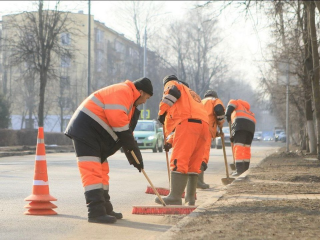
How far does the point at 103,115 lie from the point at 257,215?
1.92 metres

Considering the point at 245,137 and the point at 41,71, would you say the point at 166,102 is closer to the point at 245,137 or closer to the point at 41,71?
the point at 245,137

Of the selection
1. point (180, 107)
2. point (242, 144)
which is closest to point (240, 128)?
point (242, 144)

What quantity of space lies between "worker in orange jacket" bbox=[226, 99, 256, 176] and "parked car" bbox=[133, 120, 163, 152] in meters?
17.1

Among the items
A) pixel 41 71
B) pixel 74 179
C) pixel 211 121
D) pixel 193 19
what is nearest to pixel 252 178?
pixel 211 121

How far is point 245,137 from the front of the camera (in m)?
14.8

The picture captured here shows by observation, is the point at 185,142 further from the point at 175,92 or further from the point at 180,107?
the point at 175,92

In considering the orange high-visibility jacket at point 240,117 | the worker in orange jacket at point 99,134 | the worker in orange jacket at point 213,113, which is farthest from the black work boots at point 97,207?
the orange high-visibility jacket at point 240,117

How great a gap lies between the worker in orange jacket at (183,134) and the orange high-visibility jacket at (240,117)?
17.9 feet

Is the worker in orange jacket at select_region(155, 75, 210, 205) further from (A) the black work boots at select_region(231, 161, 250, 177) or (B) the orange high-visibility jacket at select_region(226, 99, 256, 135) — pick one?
(A) the black work boots at select_region(231, 161, 250, 177)

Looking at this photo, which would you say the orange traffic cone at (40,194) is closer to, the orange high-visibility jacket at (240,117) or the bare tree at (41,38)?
the orange high-visibility jacket at (240,117)

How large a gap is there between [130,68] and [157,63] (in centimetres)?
378

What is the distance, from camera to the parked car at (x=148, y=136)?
1268 inches

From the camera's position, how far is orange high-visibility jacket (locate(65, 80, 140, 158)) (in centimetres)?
764

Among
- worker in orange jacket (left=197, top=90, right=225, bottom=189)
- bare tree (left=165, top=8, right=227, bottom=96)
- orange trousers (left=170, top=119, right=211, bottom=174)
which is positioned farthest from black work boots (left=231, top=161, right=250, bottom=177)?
bare tree (left=165, top=8, right=227, bottom=96)
